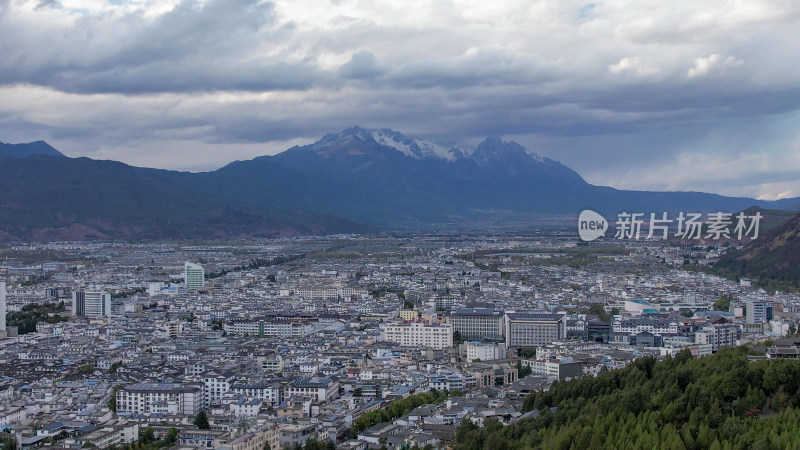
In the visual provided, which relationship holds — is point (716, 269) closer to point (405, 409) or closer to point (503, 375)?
point (503, 375)

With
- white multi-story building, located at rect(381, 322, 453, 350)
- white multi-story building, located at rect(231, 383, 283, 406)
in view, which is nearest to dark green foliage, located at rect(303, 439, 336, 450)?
white multi-story building, located at rect(231, 383, 283, 406)

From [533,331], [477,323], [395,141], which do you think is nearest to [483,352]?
[533,331]

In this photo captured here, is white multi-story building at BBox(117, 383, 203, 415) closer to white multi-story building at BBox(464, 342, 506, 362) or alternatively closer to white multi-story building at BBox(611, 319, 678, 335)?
white multi-story building at BBox(464, 342, 506, 362)

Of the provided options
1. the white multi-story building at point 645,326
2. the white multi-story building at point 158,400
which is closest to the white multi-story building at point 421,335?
the white multi-story building at point 645,326


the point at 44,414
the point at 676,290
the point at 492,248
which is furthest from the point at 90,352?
the point at 492,248

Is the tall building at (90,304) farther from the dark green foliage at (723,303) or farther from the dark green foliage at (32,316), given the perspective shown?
the dark green foliage at (723,303)

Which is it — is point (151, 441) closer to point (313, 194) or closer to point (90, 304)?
point (90, 304)
